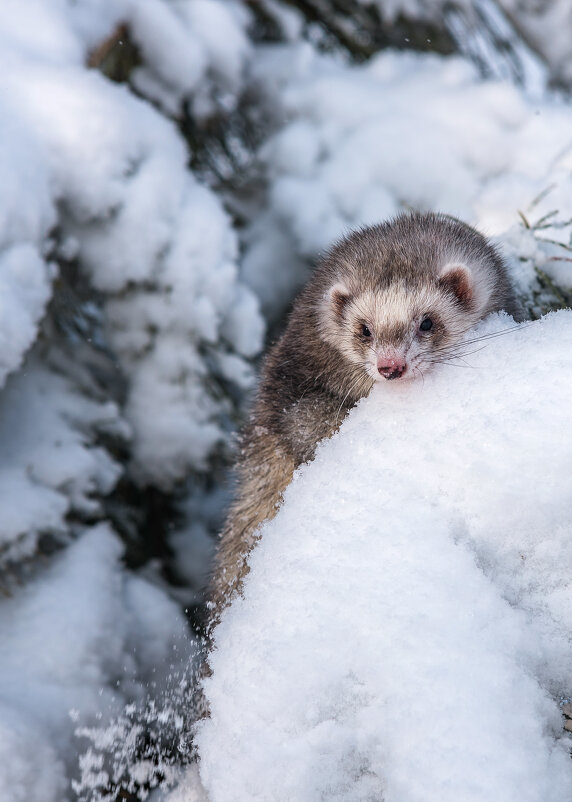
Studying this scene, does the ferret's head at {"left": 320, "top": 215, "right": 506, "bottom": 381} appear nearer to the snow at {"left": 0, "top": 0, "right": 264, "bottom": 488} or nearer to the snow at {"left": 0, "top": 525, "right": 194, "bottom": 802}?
the snow at {"left": 0, "top": 0, "right": 264, "bottom": 488}

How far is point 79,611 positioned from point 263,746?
1033mm

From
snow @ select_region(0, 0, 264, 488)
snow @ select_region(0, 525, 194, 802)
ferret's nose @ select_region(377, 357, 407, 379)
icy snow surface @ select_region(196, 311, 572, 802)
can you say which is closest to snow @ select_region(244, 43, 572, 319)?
snow @ select_region(0, 0, 264, 488)

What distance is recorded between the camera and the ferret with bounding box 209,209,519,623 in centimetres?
221

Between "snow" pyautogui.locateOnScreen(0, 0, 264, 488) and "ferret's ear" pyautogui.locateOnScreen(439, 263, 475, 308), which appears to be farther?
"snow" pyautogui.locateOnScreen(0, 0, 264, 488)

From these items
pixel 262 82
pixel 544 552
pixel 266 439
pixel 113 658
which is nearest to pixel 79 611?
pixel 113 658

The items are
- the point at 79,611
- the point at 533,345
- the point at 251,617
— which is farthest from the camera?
the point at 79,611

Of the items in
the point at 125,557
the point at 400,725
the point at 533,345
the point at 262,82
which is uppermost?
the point at 262,82

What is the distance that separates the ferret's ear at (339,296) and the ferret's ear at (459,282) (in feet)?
1.04

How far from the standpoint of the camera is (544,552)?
1.32 meters

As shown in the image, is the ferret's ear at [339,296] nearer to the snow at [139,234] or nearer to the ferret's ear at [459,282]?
the ferret's ear at [459,282]

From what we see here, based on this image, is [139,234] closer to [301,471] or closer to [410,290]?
[410,290]

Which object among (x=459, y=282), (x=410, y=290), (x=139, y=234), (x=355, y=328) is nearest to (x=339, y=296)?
(x=355, y=328)

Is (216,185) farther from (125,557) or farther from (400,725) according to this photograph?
(400,725)

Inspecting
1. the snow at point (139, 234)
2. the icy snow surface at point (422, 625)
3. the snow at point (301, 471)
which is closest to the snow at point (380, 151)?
the snow at point (301, 471)
